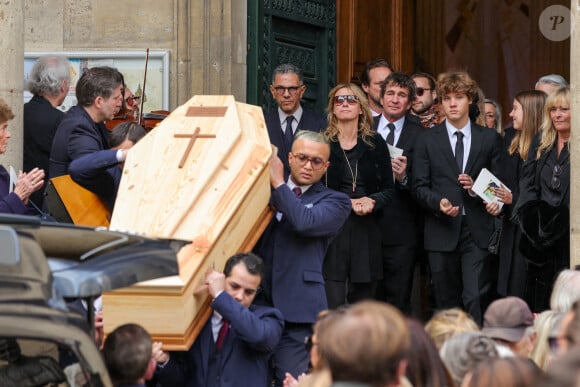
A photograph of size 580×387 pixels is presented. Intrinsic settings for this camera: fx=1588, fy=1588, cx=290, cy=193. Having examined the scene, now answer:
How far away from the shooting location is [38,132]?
1100 cm

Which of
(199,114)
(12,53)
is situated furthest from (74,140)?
(12,53)

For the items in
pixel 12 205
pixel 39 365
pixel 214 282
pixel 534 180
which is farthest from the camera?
pixel 534 180

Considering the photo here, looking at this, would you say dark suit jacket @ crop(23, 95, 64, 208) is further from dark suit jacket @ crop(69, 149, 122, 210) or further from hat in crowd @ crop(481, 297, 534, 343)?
hat in crowd @ crop(481, 297, 534, 343)

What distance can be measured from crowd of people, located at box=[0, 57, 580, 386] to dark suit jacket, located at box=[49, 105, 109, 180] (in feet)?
0.04

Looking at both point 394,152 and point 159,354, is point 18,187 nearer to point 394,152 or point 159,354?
point 159,354

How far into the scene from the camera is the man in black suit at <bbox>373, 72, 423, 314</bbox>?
38.2 ft

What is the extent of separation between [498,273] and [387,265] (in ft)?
2.67

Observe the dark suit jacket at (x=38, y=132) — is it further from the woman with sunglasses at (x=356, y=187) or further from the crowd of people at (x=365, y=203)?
the woman with sunglasses at (x=356, y=187)

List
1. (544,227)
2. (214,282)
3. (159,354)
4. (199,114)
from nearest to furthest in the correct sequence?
(159,354)
(214,282)
(199,114)
(544,227)

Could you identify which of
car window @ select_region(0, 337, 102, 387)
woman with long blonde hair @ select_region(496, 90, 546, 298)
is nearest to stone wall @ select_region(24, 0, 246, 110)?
woman with long blonde hair @ select_region(496, 90, 546, 298)

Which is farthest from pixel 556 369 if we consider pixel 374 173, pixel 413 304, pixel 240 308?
pixel 413 304

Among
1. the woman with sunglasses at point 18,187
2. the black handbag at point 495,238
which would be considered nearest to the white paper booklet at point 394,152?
the black handbag at point 495,238

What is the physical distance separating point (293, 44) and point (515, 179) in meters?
3.07

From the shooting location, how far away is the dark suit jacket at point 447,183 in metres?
11.5
